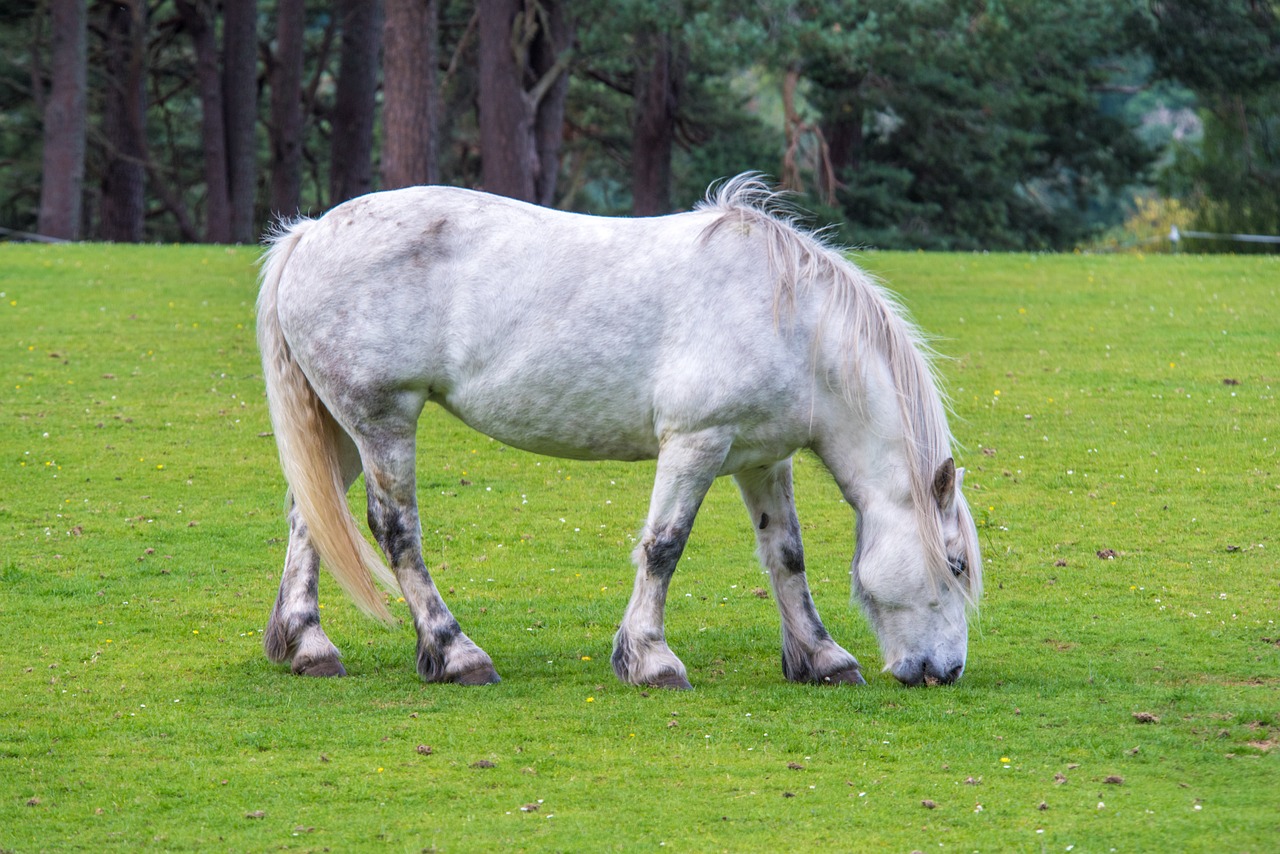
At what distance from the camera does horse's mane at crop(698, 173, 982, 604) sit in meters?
6.04

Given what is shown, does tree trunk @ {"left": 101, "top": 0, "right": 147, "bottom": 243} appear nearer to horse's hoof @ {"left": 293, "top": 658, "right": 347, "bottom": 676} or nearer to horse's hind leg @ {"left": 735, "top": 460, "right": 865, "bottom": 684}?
horse's hoof @ {"left": 293, "top": 658, "right": 347, "bottom": 676}

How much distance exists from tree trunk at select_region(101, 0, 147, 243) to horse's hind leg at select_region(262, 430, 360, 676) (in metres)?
24.6

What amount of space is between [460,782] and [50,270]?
49.4 feet

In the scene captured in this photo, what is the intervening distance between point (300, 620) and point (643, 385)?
1.91 m

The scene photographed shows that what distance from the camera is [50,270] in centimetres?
1803

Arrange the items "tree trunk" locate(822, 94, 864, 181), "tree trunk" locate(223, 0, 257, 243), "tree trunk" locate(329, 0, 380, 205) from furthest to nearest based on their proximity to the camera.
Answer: "tree trunk" locate(822, 94, 864, 181)
"tree trunk" locate(223, 0, 257, 243)
"tree trunk" locate(329, 0, 380, 205)

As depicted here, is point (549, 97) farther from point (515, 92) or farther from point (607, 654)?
point (607, 654)

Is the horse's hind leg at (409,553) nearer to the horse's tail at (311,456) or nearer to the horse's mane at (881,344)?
the horse's tail at (311,456)

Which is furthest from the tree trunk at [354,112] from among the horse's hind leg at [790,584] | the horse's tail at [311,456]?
the horse's hind leg at [790,584]

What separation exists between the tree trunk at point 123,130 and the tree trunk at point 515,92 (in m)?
8.87

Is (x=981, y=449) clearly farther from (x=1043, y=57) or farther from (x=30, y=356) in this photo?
(x=1043, y=57)

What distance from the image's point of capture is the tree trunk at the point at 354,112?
87.4ft

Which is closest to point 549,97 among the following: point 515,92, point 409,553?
point 515,92

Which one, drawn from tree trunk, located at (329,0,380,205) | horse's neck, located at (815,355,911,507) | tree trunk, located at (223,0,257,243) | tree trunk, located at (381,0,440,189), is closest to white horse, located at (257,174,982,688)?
horse's neck, located at (815,355,911,507)
